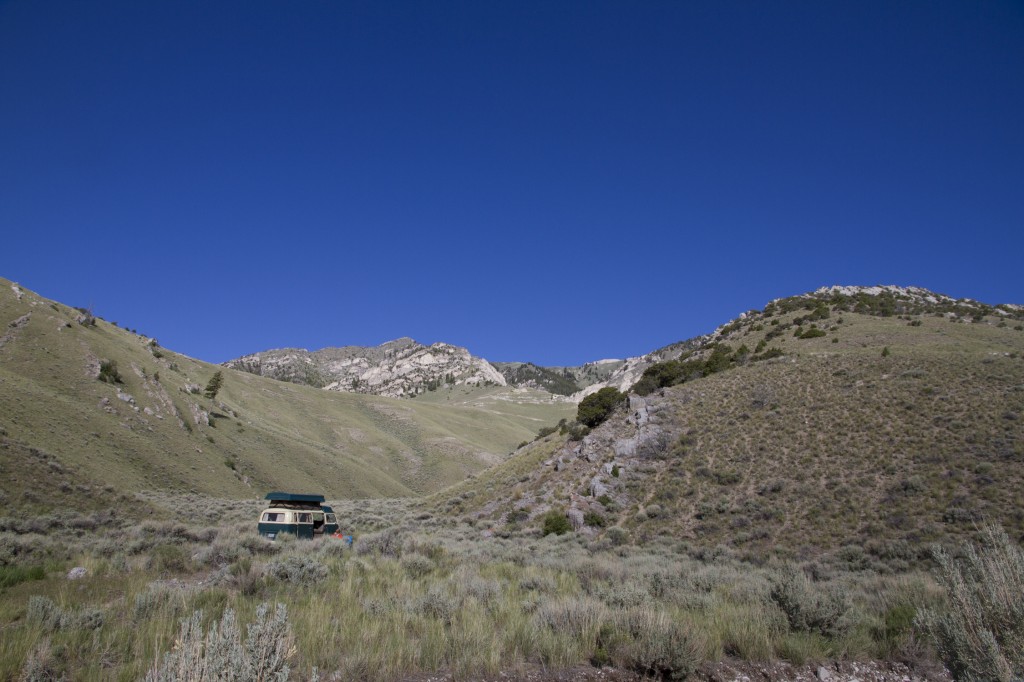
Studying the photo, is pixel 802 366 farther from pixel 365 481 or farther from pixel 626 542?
pixel 365 481

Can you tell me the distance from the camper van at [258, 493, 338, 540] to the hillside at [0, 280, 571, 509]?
490 inches

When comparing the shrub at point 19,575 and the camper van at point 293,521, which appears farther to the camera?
the camper van at point 293,521

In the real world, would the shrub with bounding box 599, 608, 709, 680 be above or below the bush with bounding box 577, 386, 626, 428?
below

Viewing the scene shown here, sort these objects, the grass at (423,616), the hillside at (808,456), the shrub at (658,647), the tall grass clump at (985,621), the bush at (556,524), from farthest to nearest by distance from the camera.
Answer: the bush at (556,524) < the hillside at (808,456) < the shrub at (658,647) < the grass at (423,616) < the tall grass clump at (985,621)

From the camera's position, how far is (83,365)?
4650cm

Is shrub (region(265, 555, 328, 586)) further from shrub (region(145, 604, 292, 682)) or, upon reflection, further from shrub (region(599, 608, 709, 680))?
shrub (region(599, 608, 709, 680))

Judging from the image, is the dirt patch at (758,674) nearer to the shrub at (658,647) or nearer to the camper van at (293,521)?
the shrub at (658,647)

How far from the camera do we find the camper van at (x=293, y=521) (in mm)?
18406

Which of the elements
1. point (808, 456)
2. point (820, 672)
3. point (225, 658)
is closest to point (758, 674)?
point (820, 672)

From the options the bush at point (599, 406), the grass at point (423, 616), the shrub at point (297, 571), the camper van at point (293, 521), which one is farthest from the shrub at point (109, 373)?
the shrub at point (297, 571)

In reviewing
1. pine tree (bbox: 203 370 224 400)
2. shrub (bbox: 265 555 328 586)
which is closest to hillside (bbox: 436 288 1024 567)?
shrub (bbox: 265 555 328 586)

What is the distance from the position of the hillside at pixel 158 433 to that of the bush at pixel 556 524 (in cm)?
2377

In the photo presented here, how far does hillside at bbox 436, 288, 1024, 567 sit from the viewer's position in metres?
19.7

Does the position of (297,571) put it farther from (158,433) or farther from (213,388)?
(213,388)
